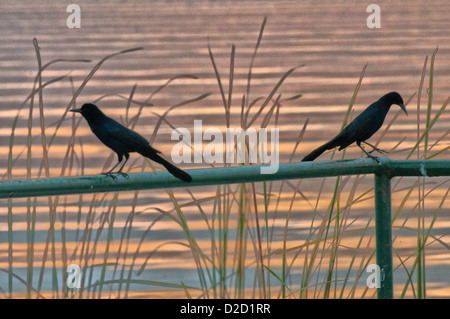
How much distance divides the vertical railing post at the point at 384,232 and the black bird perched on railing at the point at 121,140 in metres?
0.39

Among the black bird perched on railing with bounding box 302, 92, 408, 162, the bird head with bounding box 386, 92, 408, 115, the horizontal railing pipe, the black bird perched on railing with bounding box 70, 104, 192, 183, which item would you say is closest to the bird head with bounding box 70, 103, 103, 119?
the black bird perched on railing with bounding box 70, 104, 192, 183

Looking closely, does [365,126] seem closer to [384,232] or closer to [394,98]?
[394,98]

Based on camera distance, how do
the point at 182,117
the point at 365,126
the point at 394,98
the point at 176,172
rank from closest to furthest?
the point at 176,172 < the point at 365,126 < the point at 394,98 < the point at 182,117

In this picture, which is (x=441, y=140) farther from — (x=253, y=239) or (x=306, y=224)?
(x=306, y=224)

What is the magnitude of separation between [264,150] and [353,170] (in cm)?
55

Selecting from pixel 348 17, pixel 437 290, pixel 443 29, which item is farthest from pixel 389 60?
pixel 437 290

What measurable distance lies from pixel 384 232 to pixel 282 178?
26 cm

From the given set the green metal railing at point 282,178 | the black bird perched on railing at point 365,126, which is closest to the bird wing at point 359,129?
the black bird perched on railing at point 365,126

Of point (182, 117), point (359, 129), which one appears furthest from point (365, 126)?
point (182, 117)

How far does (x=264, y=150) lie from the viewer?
1995mm

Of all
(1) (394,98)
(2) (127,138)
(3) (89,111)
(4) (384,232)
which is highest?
(1) (394,98)

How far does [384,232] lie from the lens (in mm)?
1506

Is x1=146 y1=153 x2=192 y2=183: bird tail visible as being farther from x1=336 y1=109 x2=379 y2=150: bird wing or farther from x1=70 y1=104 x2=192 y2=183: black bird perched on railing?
x1=336 y1=109 x2=379 y2=150: bird wing

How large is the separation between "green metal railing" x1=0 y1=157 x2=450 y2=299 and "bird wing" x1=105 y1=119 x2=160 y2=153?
0.10 meters
